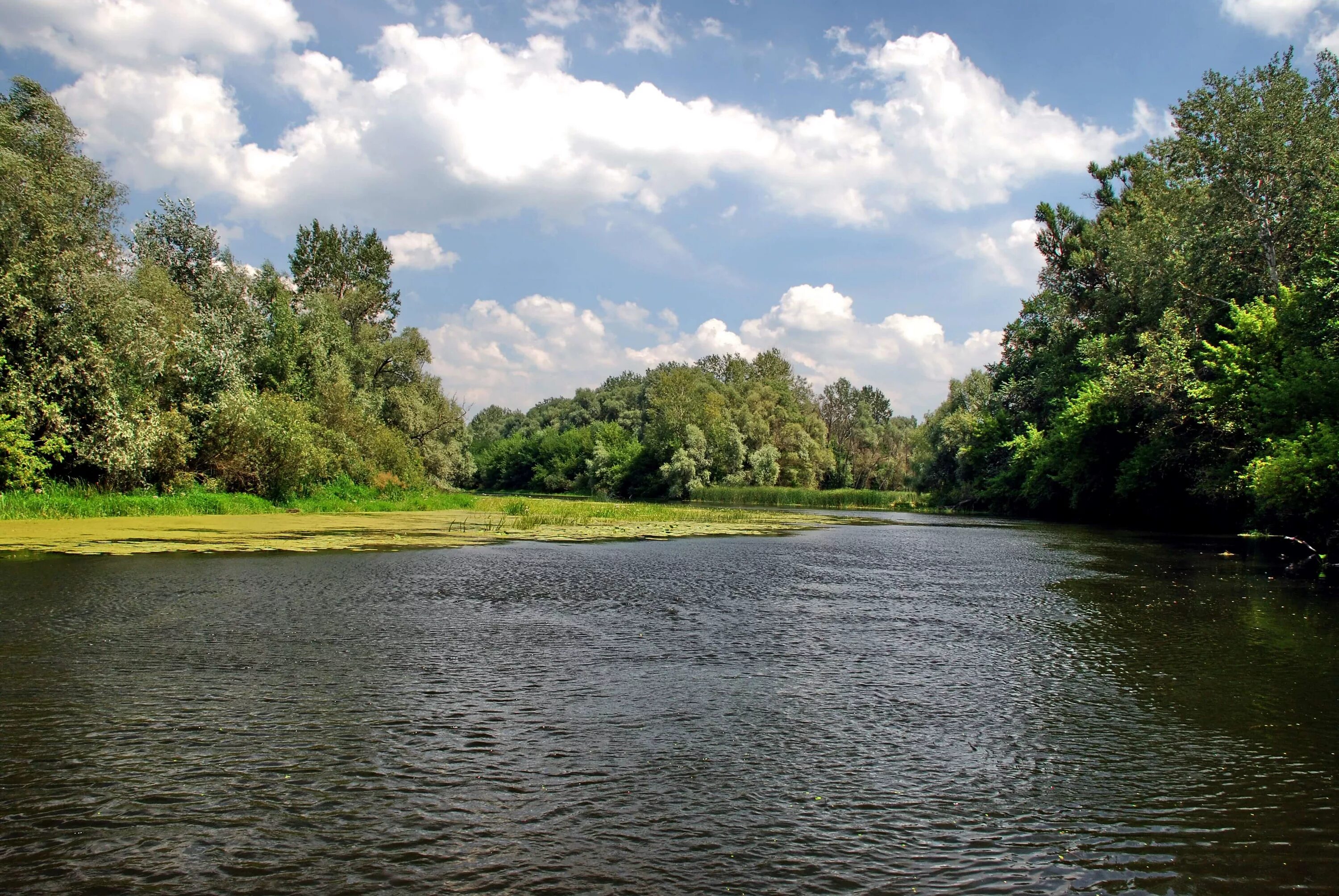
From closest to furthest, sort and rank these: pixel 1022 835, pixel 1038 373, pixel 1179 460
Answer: pixel 1022 835
pixel 1179 460
pixel 1038 373

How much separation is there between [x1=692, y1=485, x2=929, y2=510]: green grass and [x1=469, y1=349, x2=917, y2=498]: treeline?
707 centimetres

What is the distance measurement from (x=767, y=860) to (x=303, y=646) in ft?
25.6

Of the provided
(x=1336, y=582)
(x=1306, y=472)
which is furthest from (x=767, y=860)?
(x=1306, y=472)

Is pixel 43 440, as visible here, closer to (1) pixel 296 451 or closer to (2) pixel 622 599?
(1) pixel 296 451

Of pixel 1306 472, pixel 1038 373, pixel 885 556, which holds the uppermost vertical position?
pixel 1038 373

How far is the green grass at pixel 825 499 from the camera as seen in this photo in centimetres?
7181

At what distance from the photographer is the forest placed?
1089 inches

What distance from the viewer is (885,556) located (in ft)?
84.9

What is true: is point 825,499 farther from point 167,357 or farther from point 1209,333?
point 167,357

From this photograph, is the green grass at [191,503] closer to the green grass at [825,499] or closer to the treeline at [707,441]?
the treeline at [707,441]

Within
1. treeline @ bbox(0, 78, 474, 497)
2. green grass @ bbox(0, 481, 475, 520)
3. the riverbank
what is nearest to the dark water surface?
the riverbank

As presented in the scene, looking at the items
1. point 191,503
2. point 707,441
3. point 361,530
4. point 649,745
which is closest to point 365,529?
point 361,530

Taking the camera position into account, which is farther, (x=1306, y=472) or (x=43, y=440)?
(x=43, y=440)

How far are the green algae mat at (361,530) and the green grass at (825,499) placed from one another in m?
27.3
